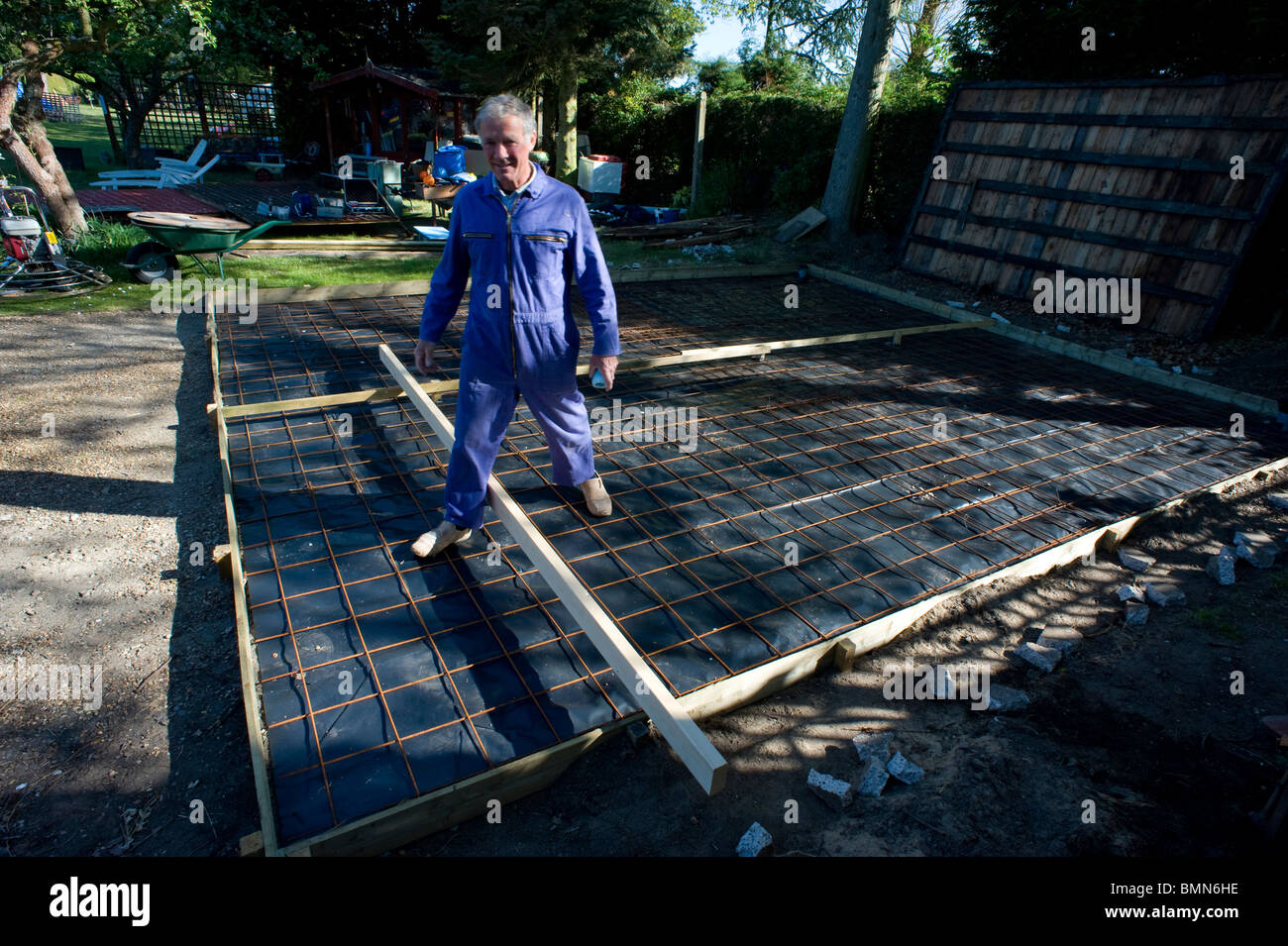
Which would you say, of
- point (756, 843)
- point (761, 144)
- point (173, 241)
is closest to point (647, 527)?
point (756, 843)

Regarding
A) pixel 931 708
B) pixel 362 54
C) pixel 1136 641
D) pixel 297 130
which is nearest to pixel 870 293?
pixel 1136 641

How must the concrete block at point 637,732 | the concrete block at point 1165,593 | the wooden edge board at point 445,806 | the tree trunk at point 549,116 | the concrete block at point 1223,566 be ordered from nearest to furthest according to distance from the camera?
the wooden edge board at point 445,806, the concrete block at point 637,732, the concrete block at point 1165,593, the concrete block at point 1223,566, the tree trunk at point 549,116

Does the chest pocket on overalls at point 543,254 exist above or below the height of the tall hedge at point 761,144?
below

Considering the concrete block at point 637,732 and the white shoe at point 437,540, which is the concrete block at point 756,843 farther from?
the white shoe at point 437,540

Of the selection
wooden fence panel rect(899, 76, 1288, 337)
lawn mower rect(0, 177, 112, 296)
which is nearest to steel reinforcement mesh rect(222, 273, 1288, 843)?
wooden fence panel rect(899, 76, 1288, 337)

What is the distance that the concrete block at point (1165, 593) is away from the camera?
10.5 feet

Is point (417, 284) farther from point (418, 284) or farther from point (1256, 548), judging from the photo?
point (1256, 548)

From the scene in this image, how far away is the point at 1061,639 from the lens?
2979 millimetres

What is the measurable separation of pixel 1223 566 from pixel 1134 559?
379 mm

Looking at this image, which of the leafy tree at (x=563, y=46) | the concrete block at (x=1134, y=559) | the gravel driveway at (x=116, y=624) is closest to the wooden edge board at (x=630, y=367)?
the gravel driveway at (x=116, y=624)

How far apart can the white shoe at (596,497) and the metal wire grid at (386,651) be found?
0.45 meters

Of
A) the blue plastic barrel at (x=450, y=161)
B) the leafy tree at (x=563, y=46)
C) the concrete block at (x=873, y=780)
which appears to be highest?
the leafy tree at (x=563, y=46)

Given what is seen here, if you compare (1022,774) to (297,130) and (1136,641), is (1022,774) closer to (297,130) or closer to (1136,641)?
(1136,641)

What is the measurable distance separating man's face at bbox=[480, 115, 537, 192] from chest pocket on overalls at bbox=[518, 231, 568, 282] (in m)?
0.22
